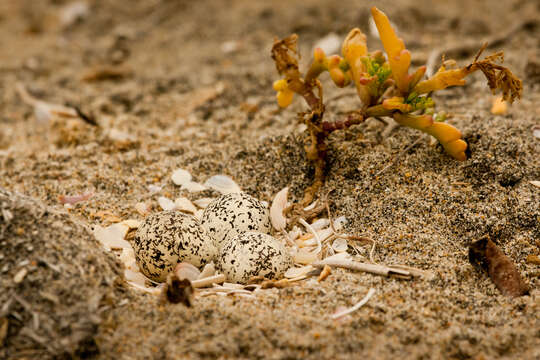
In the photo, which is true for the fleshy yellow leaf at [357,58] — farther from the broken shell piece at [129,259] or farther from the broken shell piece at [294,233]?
the broken shell piece at [129,259]

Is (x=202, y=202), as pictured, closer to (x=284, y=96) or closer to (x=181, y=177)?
(x=181, y=177)

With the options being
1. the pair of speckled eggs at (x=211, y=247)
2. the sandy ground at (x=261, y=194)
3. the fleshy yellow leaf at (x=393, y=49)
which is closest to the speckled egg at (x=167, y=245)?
the pair of speckled eggs at (x=211, y=247)

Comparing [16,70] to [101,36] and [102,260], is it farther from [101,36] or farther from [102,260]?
[102,260]

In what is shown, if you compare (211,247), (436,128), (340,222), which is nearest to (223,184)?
(211,247)

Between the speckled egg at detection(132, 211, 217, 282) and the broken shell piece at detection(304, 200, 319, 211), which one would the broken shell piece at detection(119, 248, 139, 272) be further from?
the broken shell piece at detection(304, 200, 319, 211)

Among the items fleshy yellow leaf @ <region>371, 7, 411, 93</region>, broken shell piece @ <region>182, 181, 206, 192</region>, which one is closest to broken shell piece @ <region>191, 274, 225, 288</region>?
broken shell piece @ <region>182, 181, 206, 192</region>
